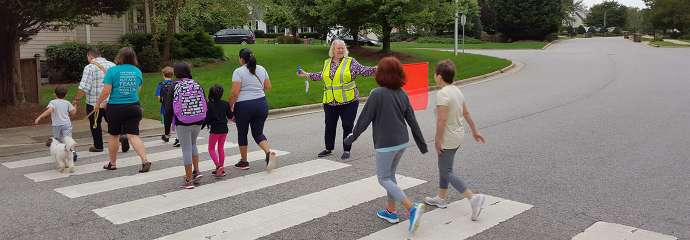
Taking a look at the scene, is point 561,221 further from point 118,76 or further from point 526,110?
point 526,110

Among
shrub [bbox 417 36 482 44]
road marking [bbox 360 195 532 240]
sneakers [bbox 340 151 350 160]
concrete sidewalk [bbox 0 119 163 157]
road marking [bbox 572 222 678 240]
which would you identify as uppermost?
shrub [bbox 417 36 482 44]

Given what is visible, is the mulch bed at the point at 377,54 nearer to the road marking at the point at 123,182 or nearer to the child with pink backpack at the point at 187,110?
the road marking at the point at 123,182

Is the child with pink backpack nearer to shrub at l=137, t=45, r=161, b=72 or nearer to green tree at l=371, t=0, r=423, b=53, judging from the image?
shrub at l=137, t=45, r=161, b=72

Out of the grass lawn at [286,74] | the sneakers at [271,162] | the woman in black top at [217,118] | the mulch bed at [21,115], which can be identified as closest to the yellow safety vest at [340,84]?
the sneakers at [271,162]

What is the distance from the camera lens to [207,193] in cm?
661

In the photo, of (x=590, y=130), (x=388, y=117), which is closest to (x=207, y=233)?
(x=388, y=117)

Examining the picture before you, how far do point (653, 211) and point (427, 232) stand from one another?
2.38 m

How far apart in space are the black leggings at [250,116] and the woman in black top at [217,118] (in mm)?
127

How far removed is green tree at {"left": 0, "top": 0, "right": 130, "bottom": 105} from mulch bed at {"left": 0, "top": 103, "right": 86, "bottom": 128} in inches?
9.4

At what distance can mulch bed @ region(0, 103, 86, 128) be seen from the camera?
39.0ft

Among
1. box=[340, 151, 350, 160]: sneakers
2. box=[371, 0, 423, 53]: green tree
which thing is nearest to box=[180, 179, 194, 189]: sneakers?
box=[340, 151, 350, 160]: sneakers

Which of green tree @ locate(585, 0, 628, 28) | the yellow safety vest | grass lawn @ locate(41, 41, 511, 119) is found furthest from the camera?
green tree @ locate(585, 0, 628, 28)

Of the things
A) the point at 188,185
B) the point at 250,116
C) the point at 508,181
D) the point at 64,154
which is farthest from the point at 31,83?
the point at 508,181

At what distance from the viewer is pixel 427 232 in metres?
5.25
